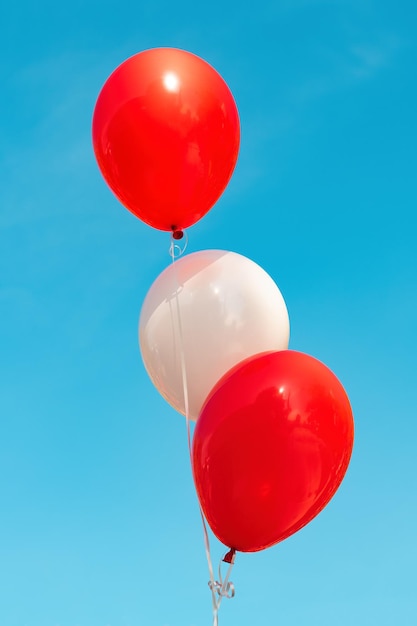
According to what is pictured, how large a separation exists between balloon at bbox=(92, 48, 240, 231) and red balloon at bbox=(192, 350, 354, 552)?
1107 mm

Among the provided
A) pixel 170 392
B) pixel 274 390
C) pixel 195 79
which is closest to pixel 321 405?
pixel 274 390

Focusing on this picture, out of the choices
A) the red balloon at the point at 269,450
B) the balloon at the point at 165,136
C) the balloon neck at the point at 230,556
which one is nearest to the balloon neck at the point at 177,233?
the balloon at the point at 165,136

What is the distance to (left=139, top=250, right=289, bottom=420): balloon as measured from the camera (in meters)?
5.12

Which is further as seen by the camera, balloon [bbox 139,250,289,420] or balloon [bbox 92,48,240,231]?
balloon [bbox 139,250,289,420]

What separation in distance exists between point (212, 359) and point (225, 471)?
0.78 metres

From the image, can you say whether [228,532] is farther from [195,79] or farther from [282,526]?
[195,79]

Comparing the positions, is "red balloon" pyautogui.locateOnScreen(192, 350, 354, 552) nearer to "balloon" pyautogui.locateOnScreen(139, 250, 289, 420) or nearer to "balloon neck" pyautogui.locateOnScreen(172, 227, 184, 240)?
"balloon" pyautogui.locateOnScreen(139, 250, 289, 420)

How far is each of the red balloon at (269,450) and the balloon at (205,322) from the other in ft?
1.22

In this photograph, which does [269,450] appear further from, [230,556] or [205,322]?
[205,322]

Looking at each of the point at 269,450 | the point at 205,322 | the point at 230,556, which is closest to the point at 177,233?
the point at 205,322

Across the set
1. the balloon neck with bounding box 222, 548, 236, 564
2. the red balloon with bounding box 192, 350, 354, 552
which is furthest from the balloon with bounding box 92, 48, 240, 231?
the balloon neck with bounding box 222, 548, 236, 564

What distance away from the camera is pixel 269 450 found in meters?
4.52

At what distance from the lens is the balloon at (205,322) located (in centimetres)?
512

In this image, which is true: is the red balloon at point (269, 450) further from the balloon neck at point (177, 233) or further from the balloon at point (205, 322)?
the balloon neck at point (177, 233)
